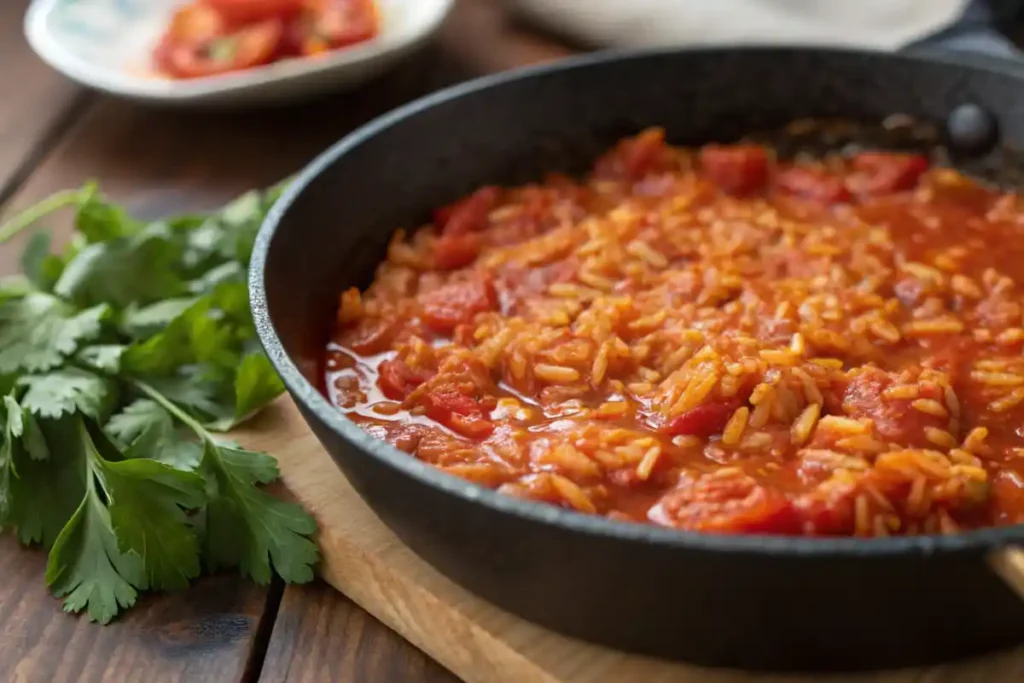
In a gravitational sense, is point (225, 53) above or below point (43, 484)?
above

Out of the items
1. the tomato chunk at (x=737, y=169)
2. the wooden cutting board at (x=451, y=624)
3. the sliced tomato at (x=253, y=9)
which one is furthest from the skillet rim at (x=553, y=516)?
the sliced tomato at (x=253, y=9)

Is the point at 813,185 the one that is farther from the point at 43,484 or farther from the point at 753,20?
the point at 43,484

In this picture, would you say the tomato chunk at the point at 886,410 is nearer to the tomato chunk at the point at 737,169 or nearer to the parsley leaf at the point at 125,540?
the tomato chunk at the point at 737,169

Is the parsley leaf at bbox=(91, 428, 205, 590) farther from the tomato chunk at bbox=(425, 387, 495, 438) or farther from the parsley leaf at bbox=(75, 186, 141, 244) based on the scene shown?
the parsley leaf at bbox=(75, 186, 141, 244)

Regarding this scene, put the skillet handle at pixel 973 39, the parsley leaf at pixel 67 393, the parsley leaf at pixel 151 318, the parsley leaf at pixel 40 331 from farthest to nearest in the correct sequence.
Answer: the skillet handle at pixel 973 39 → the parsley leaf at pixel 151 318 → the parsley leaf at pixel 40 331 → the parsley leaf at pixel 67 393

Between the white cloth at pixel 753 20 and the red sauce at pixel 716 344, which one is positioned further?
the white cloth at pixel 753 20

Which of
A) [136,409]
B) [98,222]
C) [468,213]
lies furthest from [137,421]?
[468,213]
